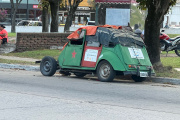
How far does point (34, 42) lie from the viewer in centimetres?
2475

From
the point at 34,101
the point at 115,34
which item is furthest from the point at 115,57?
the point at 34,101

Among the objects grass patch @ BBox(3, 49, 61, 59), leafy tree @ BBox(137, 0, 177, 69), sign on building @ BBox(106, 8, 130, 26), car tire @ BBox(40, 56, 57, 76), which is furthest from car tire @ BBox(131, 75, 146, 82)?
sign on building @ BBox(106, 8, 130, 26)

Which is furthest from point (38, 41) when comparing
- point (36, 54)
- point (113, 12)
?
point (113, 12)

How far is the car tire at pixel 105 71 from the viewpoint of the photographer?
1362cm

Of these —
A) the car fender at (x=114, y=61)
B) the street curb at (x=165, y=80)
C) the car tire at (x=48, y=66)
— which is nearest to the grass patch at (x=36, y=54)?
the car tire at (x=48, y=66)

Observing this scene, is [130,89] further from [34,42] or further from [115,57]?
[34,42]

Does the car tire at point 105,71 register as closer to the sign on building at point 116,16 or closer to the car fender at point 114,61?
the car fender at point 114,61

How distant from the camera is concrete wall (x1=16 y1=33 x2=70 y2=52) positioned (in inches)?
957

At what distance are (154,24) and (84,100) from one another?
6.61m

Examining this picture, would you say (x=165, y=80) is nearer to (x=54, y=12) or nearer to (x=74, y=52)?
(x=74, y=52)

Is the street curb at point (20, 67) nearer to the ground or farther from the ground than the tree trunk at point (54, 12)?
nearer to the ground

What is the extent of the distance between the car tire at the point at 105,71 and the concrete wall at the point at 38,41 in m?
11.1

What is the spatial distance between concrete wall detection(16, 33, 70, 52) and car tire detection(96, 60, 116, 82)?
11059 millimetres

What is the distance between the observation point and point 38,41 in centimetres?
2488
